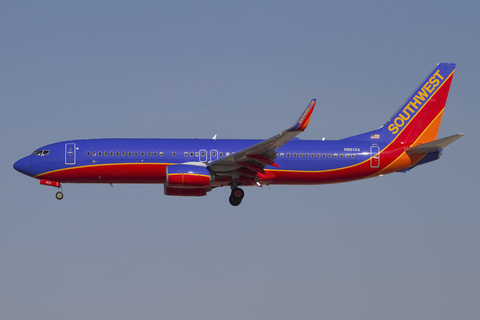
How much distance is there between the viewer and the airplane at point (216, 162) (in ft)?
153

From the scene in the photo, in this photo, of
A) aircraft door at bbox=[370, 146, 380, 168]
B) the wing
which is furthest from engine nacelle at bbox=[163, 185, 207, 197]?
aircraft door at bbox=[370, 146, 380, 168]

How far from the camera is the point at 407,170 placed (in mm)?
51406

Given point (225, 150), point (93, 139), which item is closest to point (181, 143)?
point (225, 150)

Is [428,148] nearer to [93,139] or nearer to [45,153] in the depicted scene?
[93,139]

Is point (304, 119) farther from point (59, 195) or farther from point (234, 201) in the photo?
point (59, 195)

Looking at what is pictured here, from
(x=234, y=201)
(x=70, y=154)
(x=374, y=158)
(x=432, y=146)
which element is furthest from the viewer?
(x=374, y=158)

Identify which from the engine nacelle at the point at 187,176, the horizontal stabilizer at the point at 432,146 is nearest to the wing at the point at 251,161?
the engine nacelle at the point at 187,176

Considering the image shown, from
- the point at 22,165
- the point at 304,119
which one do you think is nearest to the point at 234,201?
the point at 304,119

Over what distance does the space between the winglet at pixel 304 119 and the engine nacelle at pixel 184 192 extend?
476 inches

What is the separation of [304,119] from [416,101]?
16.8 m

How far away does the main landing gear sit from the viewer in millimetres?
48750

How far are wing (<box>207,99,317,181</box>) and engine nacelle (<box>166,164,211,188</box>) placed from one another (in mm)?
889

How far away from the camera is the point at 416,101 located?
53.5 m

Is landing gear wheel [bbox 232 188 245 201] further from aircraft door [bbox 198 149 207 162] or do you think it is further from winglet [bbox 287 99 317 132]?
winglet [bbox 287 99 317 132]
